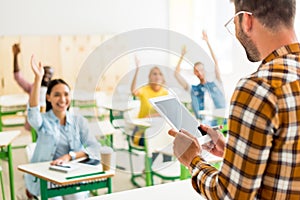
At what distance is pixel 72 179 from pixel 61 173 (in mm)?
145

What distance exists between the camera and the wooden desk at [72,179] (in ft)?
8.57

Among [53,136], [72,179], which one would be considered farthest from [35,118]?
[72,179]

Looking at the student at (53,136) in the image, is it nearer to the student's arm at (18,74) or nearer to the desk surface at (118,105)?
the desk surface at (118,105)

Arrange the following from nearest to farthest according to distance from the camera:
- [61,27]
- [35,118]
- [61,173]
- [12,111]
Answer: [61,173]
[35,118]
[12,111]
[61,27]

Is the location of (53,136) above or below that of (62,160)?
above

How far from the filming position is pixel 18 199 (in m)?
3.88

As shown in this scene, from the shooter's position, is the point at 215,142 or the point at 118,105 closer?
the point at 215,142

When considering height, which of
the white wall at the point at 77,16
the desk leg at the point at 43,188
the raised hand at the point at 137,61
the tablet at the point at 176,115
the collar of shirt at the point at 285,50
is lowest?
the desk leg at the point at 43,188

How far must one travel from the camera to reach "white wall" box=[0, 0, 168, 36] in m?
5.94

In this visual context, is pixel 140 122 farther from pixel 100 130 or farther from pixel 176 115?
pixel 176 115

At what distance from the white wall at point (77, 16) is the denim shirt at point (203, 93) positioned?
4.80m

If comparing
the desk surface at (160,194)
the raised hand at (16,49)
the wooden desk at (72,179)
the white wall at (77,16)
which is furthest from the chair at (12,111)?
the desk surface at (160,194)

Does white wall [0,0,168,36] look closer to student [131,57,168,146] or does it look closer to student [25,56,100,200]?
student [25,56,100,200]

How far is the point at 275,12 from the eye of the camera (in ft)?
3.29
